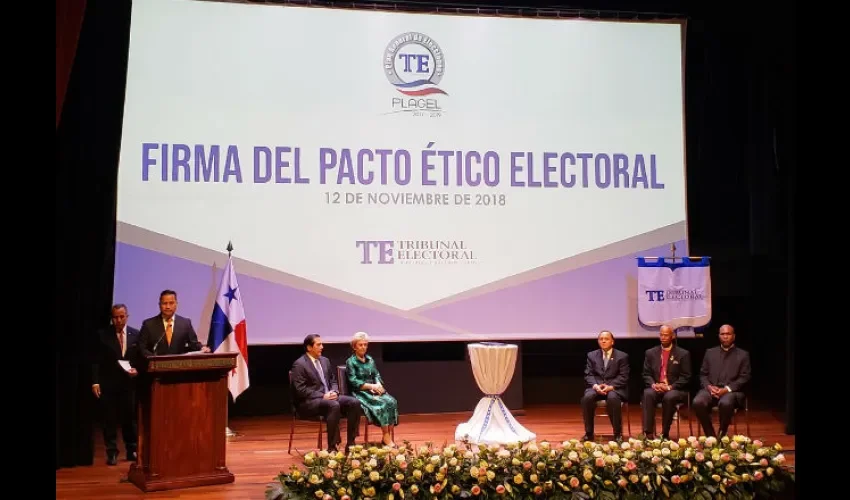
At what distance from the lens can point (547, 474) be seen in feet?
14.5

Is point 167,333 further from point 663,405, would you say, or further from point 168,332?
point 663,405

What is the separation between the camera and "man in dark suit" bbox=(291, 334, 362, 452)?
A: 6250 mm

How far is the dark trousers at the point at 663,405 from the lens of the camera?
6605 mm

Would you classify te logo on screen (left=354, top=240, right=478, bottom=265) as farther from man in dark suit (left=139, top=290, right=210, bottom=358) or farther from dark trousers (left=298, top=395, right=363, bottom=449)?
man in dark suit (left=139, top=290, right=210, bottom=358)

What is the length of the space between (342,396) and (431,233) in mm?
1770

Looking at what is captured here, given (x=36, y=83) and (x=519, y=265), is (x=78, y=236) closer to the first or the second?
(x=519, y=265)

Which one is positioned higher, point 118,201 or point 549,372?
point 118,201

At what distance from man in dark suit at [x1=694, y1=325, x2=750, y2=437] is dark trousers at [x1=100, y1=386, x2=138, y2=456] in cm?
420

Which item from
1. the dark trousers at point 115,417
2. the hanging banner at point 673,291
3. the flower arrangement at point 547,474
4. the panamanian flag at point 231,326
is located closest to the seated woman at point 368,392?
the panamanian flag at point 231,326

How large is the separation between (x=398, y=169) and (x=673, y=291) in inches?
104

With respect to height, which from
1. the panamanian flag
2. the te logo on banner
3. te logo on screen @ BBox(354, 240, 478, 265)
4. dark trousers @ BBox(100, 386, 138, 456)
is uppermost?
te logo on screen @ BBox(354, 240, 478, 265)

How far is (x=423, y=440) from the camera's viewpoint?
7000 mm

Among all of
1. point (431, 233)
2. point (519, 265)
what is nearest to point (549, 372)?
point (519, 265)

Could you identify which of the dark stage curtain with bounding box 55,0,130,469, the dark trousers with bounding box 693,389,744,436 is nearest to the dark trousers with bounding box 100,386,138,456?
the dark stage curtain with bounding box 55,0,130,469
